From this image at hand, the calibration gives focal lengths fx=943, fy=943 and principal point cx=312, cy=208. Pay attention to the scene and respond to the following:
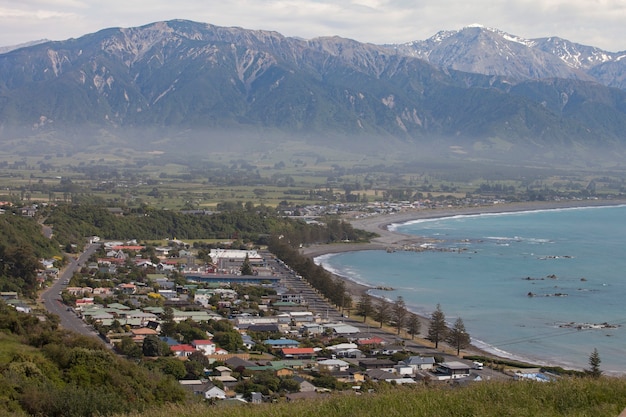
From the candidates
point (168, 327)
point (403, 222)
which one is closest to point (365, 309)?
point (168, 327)

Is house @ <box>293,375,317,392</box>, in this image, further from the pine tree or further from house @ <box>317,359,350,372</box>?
the pine tree

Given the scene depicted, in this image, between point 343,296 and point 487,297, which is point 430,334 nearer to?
point 343,296

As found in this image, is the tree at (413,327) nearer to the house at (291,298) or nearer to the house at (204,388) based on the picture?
the house at (291,298)

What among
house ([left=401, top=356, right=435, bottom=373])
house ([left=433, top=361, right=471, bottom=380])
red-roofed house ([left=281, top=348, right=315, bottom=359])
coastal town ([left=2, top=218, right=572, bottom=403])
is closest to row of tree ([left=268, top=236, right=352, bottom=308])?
coastal town ([left=2, top=218, right=572, bottom=403])

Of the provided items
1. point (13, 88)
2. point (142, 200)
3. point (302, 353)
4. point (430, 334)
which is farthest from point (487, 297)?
point (13, 88)

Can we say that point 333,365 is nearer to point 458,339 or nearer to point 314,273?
point 458,339

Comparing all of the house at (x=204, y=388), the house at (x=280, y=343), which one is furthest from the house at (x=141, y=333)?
the house at (x=204, y=388)
